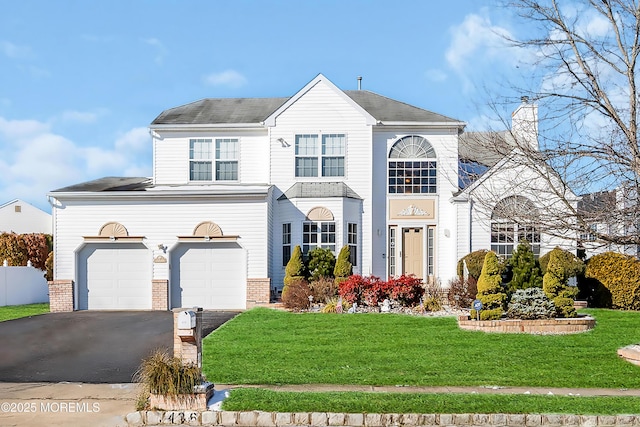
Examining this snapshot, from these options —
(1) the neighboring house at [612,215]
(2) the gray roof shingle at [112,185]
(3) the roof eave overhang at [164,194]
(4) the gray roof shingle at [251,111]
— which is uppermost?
(4) the gray roof shingle at [251,111]

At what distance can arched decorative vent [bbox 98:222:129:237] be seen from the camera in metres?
22.3

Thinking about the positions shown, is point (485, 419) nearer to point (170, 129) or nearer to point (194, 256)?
point (194, 256)

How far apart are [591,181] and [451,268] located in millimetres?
11922

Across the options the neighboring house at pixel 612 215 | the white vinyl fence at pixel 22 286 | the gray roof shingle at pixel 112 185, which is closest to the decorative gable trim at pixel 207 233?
the gray roof shingle at pixel 112 185

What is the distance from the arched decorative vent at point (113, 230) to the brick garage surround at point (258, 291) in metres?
4.83

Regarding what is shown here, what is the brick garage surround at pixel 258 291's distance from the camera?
21.7 m

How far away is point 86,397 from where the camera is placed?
31.4 feet

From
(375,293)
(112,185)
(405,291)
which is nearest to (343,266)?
(375,293)

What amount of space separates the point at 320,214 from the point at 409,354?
1088cm

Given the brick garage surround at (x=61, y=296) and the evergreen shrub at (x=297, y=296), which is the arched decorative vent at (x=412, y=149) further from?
the brick garage surround at (x=61, y=296)

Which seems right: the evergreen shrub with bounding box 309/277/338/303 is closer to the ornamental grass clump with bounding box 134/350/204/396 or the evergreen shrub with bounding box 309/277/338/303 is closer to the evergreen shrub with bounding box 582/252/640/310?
the evergreen shrub with bounding box 582/252/640/310

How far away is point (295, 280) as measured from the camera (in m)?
20.9

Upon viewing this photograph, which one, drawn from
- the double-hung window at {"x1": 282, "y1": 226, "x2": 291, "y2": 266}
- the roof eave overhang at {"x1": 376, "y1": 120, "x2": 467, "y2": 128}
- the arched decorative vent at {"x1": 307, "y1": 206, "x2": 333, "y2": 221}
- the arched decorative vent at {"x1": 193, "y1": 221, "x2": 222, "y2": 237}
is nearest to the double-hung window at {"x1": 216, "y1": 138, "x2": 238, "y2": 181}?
the arched decorative vent at {"x1": 193, "y1": 221, "x2": 222, "y2": 237}

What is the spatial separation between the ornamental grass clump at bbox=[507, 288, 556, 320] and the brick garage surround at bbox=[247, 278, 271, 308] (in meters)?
8.96
